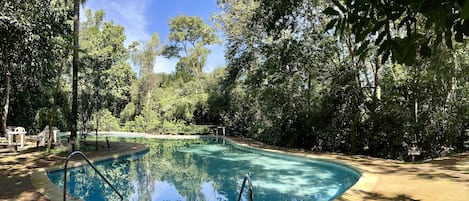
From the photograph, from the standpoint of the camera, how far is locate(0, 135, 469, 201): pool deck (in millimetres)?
5344

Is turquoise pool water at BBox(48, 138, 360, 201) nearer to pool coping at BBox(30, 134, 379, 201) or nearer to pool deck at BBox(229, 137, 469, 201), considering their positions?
pool coping at BBox(30, 134, 379, 201)

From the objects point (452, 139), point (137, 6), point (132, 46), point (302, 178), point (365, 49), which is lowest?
point (302, 178)

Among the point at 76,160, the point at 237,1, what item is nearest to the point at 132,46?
the point at 237,1

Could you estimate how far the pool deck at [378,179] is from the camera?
210 inches

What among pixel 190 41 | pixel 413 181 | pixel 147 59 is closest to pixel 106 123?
pixel 147 59

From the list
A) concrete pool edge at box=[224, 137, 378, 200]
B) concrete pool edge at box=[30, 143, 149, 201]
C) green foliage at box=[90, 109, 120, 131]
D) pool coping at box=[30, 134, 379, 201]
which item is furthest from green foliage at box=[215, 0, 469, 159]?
green foliage at box=[90, 109, 120, 131]

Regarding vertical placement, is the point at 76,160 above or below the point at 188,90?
below

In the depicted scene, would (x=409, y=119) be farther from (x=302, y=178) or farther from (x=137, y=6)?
(x=137, y=6)

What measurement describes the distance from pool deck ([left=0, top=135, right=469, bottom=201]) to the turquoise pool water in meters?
0.56

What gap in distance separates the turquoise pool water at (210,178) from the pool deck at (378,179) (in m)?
0.56

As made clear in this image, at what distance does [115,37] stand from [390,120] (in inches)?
729

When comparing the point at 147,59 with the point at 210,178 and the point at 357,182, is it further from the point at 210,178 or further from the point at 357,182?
the point at 357,182

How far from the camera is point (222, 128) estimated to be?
67.1 feet

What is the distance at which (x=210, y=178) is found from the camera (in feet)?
29.7
